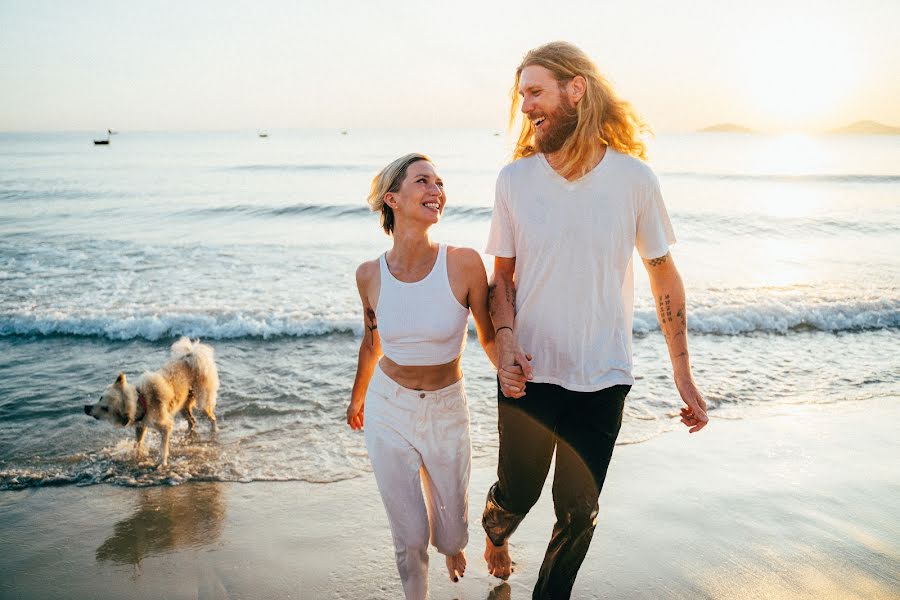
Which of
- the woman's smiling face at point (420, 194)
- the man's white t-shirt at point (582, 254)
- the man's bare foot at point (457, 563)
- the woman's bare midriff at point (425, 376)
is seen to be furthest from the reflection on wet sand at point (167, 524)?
the man's white t-shirt at point (582, 254)

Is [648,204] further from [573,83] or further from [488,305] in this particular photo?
[488,305]

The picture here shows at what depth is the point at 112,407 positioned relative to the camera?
5453mm

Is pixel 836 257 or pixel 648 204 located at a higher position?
pixel 648 204

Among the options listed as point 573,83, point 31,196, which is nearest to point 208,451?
point 573,83

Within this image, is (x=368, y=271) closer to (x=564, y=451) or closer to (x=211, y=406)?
(x=564, y=451)

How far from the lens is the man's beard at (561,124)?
2.85 metres

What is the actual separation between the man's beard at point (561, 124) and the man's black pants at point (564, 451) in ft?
3.66

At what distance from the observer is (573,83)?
2.82 meters

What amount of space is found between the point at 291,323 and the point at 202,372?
3470 millimetres

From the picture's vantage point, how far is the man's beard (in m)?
2.85

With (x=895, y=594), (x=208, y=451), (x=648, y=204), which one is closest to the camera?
(x=648, y=204)

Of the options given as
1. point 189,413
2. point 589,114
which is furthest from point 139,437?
point 589,114

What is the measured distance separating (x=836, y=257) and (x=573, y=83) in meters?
15.5

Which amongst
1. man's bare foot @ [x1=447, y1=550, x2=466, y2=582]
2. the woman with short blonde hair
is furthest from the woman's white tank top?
man's bare foot @ [x1=447, y1=550, x2=466, y2=582]
